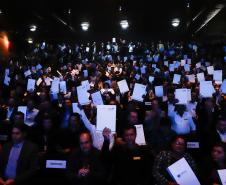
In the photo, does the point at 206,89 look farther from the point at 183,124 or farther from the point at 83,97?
the point at 83,97

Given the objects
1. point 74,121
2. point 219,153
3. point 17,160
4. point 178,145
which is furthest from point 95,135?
point 219,153

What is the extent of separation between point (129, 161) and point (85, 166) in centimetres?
87

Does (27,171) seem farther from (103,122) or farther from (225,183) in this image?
(225,183)

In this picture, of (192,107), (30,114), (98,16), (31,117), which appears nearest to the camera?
(31,117)

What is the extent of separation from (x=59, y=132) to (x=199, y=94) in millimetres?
5317

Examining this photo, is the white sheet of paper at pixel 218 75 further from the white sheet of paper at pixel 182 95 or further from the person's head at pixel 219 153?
the person's head at pixel 219 153

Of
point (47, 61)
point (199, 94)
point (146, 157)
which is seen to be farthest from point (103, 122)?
point (47, 61)

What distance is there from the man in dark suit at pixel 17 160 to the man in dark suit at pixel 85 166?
604 mm

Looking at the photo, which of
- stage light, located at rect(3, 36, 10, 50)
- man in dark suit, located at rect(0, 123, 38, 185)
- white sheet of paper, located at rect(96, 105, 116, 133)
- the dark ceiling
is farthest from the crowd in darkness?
stage light, located at rect(3, 36, 10, 50)

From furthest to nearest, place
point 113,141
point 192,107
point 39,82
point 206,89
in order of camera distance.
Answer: point 39,82 → point 206,89 → point 192,107 → point 113,141

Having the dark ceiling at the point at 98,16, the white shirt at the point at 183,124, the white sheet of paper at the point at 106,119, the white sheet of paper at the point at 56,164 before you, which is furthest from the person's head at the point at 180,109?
the dark ceiling at the point at 98,16

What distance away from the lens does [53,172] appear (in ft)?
22.2

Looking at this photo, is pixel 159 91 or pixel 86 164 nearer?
pixel 86 164

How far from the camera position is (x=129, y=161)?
6629 millimetres
